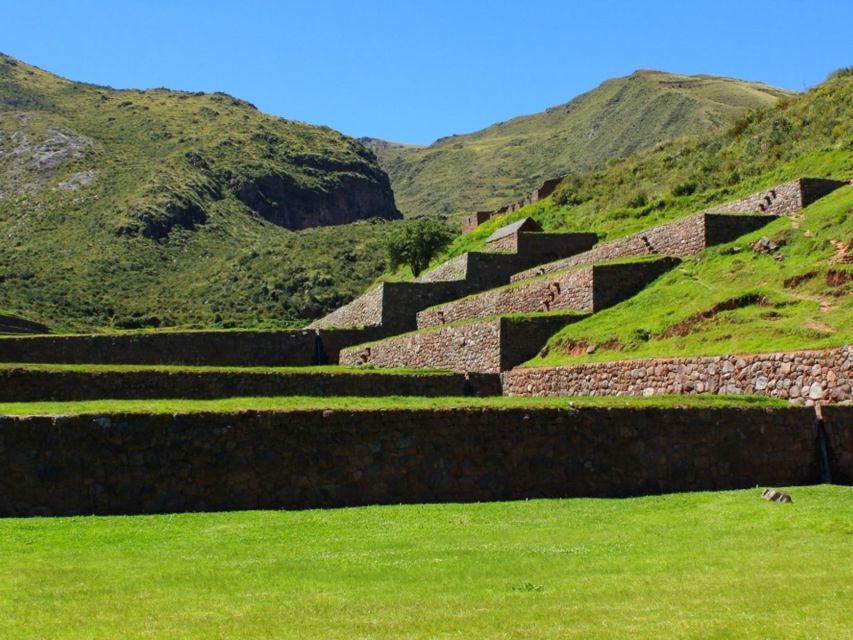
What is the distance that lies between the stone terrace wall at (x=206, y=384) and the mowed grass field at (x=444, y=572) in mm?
8819

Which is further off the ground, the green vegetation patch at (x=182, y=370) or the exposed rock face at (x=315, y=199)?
the exposed rock face at (x=315, y=199)

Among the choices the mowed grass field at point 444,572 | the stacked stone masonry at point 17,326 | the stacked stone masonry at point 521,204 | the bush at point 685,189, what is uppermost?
the stacked stone masonry at point 521,204

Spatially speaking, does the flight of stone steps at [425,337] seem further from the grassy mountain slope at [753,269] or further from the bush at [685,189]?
the bush at [685,189]

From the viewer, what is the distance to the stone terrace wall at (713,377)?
15.9 meters

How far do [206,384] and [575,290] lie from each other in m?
12.1

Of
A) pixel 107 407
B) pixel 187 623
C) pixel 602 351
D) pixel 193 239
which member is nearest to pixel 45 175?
pixel 193 239

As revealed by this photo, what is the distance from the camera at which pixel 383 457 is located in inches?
526

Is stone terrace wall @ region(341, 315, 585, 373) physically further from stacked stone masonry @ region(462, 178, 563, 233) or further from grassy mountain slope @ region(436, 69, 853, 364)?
stacked stone masonry @ region(462, 178, 563, 233)

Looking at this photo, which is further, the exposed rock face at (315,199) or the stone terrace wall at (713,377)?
the exposed rock face at (315,199)

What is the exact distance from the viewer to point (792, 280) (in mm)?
21484

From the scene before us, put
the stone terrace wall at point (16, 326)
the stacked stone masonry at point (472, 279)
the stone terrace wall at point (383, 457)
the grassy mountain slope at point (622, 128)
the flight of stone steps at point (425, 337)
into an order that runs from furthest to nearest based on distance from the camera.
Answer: the grassy mountain slope at point (622, 128), the stone terrace wall at point (16, 326), the stacked stone masonry at point (472, 279), the flight of stone steps at point (425, 337), the stone terrace wall at point (383, 457)

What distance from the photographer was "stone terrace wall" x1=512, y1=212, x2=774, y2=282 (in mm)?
27922

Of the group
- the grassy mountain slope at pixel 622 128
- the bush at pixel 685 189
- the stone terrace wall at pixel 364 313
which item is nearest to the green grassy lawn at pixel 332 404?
the stone terrace wall at pixel 364 313

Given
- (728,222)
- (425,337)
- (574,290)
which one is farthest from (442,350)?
(728,222)
